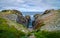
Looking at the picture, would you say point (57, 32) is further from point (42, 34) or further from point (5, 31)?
point (5, 31)

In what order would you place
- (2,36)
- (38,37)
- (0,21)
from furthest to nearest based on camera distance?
(0,21)
(38,37)
(2,36)

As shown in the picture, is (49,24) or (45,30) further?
(49,24)

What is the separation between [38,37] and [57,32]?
4.30 feet

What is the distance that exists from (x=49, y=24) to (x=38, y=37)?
9.36 ft

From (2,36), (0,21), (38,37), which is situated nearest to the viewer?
(2,36)

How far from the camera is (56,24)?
698 inches

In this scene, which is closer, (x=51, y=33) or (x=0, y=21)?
(x=51, y=33)

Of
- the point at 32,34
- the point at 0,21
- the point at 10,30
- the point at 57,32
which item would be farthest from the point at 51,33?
the point at 0,21

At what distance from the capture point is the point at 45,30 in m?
16.6

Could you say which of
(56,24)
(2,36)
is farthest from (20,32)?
(56,24)

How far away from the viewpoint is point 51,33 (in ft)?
51.8

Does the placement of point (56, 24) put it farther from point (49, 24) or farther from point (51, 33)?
point (51, 33)

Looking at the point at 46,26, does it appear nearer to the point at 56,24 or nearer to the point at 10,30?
the point at 56,24

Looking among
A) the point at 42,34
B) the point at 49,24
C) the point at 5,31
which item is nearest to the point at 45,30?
the point at 42,34
